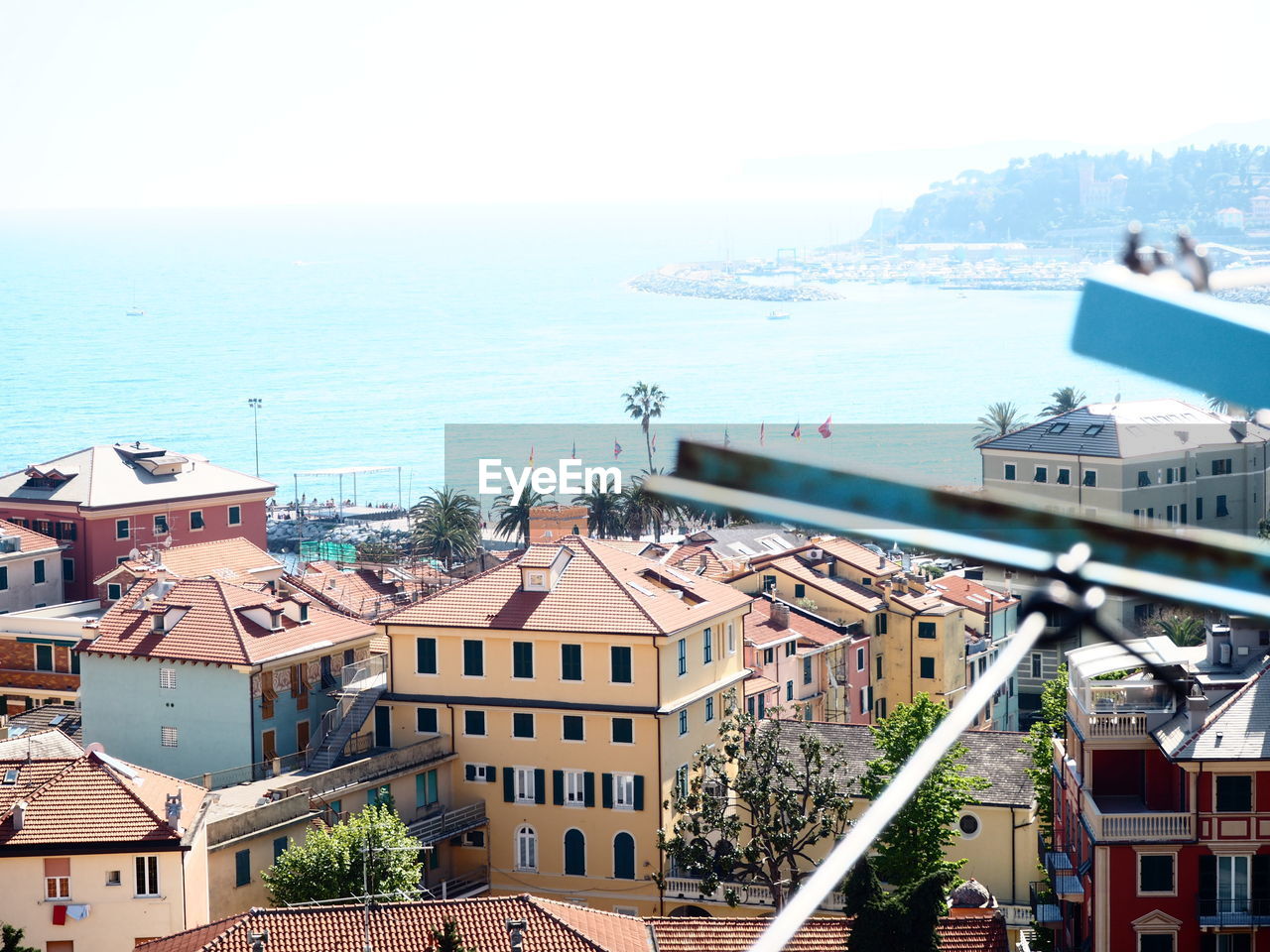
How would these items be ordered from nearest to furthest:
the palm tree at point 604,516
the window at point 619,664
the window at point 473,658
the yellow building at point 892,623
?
the window at point 619,664 < the window at point 473,658 < the yellow building at point 892,623 < the palm tree at point 604,516

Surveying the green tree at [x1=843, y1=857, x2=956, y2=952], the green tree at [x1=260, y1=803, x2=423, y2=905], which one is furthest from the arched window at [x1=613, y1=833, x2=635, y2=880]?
the green tree at [x1=843, y1=857, x2=956, y2=952]

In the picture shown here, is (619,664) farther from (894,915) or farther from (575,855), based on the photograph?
(894,915)

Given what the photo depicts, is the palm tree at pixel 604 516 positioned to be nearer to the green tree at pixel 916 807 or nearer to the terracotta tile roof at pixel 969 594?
the terracotta tile roof at pixel 969 594

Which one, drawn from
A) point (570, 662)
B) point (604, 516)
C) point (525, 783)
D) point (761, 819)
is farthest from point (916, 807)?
point (604, 516)

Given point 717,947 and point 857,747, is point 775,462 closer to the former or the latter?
point 717,947

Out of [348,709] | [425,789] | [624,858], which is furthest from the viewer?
[348,709]

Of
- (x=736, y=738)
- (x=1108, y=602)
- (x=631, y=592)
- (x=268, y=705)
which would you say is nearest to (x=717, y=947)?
(x=736, y=738)

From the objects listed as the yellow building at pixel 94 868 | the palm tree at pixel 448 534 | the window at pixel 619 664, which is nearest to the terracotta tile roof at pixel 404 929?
the yellow building at pixel 94 868
